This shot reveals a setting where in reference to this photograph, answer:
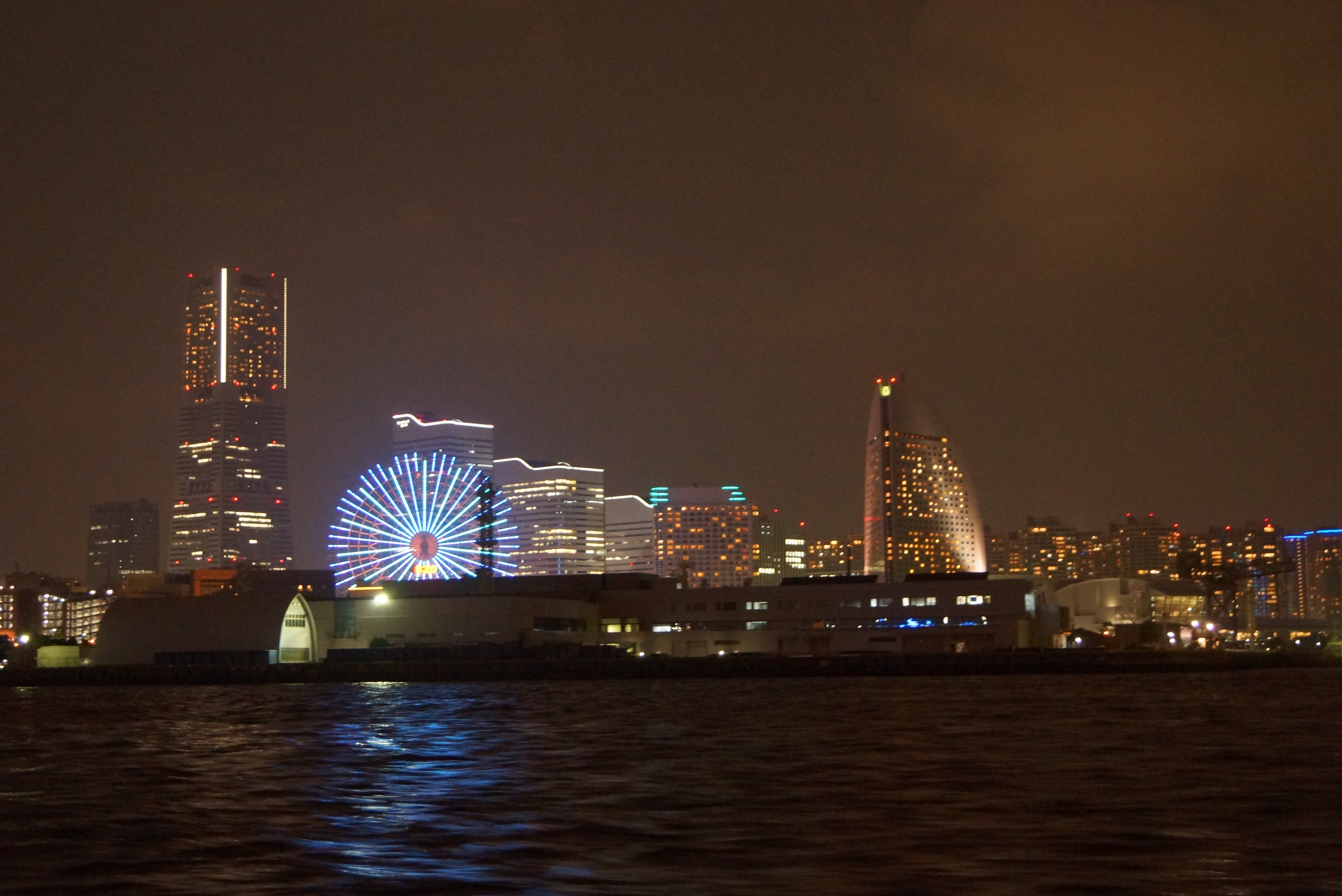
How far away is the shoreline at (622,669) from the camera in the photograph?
332ft

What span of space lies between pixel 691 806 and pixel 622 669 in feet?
277

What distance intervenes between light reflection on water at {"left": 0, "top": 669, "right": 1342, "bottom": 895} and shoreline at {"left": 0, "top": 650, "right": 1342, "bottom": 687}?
58.2 metres

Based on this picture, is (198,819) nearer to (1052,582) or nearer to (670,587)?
(670,587)

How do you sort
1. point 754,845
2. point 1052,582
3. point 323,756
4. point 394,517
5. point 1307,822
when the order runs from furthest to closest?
1. point 1052,582
2. point 394,517
3. point 323,756
4. point 1307,822
5. point 754,845

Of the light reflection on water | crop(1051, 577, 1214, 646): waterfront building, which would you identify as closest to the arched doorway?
the light reflection on water

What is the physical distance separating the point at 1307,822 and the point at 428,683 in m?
84.4

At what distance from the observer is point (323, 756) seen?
2989 centimetres

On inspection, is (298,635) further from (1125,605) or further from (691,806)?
(691,806)

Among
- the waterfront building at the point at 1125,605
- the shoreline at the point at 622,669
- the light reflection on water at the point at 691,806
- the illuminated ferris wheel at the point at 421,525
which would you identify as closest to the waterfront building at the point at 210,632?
the shoreline at the point at 622,669

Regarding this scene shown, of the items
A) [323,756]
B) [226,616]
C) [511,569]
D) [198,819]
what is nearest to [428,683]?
[226,616]

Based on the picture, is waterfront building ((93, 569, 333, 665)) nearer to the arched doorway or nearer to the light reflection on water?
the arched doorway

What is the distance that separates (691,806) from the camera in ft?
64.0

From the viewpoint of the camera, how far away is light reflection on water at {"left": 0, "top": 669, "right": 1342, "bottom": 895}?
556 inches

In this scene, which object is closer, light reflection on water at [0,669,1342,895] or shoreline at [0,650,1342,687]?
light reflection on water at [0,669,1342,895]
